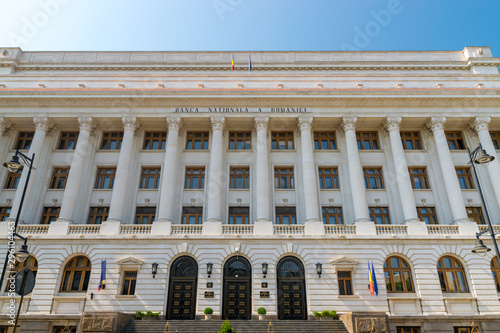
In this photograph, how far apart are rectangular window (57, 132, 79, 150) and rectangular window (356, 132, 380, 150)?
86.5 ft

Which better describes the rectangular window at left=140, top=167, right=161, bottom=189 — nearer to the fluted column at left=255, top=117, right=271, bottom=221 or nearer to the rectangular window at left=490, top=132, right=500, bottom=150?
the fluted column at left=255, top=117, right=271, bottom=221

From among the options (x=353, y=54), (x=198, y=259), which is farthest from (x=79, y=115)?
(x=353, y=54)

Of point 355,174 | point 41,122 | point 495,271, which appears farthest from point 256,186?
point 41,122

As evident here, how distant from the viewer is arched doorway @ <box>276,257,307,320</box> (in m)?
24.5

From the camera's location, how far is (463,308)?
23891mm

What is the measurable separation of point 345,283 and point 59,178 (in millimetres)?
25473

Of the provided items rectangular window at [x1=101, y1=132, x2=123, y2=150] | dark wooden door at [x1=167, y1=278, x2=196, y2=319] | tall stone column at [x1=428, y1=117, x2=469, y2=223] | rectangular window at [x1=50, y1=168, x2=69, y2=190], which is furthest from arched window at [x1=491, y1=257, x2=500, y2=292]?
rectangular window at [x1=50, y1=168, x2=69, y2=190]

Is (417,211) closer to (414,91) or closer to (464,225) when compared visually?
(464,225)

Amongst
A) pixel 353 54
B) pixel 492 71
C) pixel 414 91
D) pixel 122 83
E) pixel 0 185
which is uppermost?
pixel 353 54

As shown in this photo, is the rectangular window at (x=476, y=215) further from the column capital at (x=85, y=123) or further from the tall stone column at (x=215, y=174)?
the column capital at (x=85, y=123)

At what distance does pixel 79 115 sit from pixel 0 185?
8.75m

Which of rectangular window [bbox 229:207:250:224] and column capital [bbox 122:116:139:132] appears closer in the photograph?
rectangular window [bbox 229:207:250:224]

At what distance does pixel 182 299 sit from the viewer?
24781mm

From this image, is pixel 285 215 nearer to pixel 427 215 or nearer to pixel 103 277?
pixel 427 215
